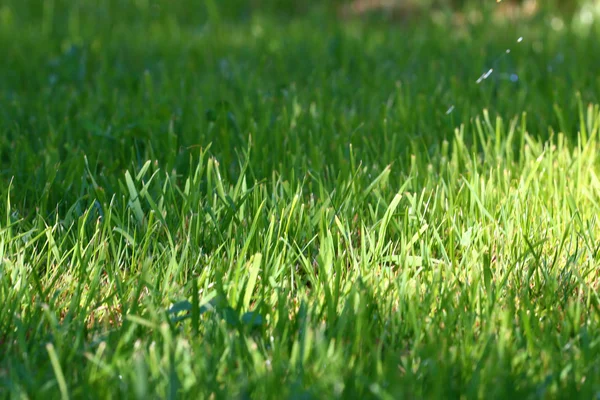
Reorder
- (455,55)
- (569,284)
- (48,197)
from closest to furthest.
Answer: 1. (569,284)
2. (48,197)
3. (455,55)

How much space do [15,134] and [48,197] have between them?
0.60m

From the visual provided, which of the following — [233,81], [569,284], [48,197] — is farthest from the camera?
[233,81]

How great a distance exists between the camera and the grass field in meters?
1.46

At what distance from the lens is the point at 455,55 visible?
13.2ft

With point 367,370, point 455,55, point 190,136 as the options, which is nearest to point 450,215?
point 367,370

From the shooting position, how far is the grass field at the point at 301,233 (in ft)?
4.78

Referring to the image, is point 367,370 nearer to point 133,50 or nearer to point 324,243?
point 324,243

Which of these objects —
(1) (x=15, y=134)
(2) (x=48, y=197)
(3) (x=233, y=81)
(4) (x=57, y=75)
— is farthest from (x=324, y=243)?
(4) (x=57, y=75)

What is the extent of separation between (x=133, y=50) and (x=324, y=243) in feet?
9.05

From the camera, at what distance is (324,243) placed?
6.24ft

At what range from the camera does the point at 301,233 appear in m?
2.04

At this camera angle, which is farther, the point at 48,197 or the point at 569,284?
the point at 48,197

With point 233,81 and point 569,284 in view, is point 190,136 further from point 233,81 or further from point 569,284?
point 569,284

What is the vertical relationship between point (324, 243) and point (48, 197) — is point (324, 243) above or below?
above
